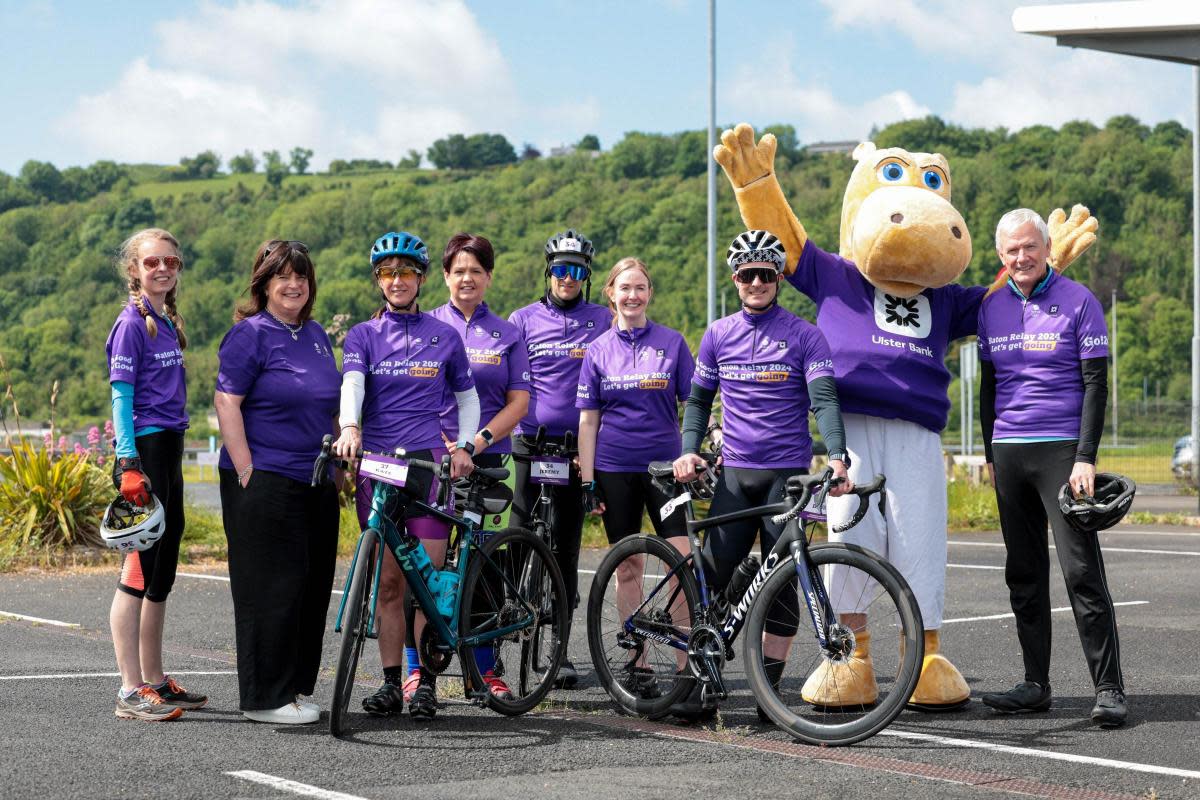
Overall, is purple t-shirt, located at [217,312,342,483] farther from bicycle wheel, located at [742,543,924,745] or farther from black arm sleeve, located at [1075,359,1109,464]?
black arm sleeve, located at [1075,359,1109,464]

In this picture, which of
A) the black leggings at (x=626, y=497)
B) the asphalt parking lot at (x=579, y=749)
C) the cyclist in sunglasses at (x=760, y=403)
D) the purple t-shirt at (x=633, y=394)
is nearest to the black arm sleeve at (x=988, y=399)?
the cyclist in sunglasses at (x=760, y=403)

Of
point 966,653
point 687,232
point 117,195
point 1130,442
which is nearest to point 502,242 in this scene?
point 687,232

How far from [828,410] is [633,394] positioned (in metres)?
1.23

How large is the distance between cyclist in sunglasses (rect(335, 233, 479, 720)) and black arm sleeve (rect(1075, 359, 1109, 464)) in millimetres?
2765

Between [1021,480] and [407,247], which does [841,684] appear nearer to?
[1021,480]

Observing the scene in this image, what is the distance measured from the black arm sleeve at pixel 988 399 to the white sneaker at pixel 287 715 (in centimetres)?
339

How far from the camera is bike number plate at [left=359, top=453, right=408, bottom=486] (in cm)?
672

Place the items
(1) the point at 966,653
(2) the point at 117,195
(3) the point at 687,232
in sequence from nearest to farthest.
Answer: (1) the point at 966,653, (3) the point at 687,232, (2) the point at 117,195

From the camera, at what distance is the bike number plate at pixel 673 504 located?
7184 millimetres

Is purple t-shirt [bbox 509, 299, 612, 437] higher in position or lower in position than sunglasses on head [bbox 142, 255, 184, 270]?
lower

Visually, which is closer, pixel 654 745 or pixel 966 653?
pixel 654 745

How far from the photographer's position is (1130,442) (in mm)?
46719

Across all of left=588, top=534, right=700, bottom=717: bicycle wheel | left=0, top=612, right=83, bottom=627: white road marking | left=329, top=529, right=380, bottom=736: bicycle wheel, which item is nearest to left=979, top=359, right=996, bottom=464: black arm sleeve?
left=588, top=534, right=700, bottom=717: bicycle wheel

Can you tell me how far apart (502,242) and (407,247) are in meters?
91.8
